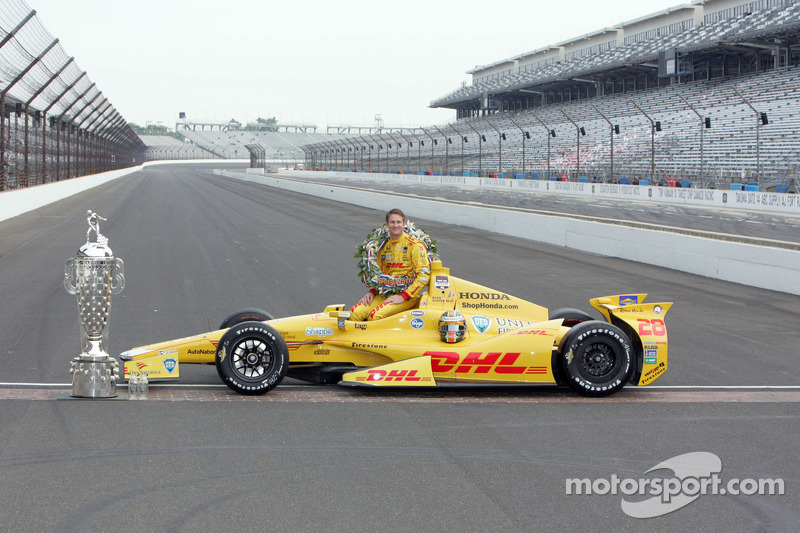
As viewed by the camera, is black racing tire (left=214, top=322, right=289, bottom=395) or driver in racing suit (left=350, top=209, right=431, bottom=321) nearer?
black racing tire (left=214, top=322, right=289, bottom=395)

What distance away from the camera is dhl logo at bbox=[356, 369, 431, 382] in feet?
22.7

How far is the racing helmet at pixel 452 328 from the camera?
23.7 ft

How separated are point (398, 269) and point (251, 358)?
168 centimetres

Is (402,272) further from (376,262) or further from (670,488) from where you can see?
(670,488)

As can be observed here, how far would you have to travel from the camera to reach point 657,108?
60.3 metres

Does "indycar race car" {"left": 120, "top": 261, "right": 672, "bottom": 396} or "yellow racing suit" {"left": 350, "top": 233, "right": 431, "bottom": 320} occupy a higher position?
"yellow racing suit" {"left": 350, "top": 233, "right": 431, "bottom": 320}

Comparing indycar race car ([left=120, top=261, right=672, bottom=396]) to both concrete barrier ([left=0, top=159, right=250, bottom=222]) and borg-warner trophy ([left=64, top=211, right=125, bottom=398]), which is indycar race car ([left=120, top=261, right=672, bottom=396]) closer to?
borg-warner trophy ([left=64, top=211, right=125, bottom=398])

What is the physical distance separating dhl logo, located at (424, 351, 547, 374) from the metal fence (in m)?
19.0

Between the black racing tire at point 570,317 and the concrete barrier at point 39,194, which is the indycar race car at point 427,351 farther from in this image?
the concrete barrier at point 39,194

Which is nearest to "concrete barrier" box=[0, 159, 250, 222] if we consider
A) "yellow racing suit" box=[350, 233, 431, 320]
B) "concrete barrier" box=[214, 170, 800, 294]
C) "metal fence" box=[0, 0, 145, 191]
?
"metal fence" box=[0, 0, 145, 191]

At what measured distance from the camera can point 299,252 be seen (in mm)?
18453

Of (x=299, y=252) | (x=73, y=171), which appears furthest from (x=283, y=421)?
(x=73, y=171)

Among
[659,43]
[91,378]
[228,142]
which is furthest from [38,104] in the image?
[228,142]

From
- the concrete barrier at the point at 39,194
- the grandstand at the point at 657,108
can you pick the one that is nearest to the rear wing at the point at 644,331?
the concrete barrier at the point at 39,194
